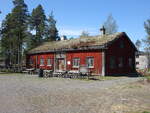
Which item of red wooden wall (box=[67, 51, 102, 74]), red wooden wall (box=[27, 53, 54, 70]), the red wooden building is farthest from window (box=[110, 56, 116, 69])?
red wooden wall (box=[27, 53, 54, 70])

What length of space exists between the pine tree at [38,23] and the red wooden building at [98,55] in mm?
22244

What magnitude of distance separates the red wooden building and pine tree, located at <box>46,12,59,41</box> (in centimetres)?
2662

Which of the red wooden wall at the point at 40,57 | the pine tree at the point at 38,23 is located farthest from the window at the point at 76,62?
the pine tree at the point at 38,23

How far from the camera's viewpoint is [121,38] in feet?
110

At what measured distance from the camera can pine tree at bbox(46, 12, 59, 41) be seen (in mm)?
65062

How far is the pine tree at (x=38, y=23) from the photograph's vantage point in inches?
2366

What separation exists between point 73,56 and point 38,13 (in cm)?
3101

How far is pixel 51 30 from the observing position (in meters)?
65.9

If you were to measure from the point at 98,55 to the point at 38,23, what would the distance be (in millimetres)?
34023

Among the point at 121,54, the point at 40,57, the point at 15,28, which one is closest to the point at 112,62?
the point at 121,54

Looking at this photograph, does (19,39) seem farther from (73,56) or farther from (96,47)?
(96,47)

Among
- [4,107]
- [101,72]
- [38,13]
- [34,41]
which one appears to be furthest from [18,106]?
[38,13]

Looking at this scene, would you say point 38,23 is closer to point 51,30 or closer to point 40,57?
point 51,30

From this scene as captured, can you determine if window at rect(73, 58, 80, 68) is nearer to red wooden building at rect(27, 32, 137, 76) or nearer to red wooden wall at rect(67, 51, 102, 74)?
red wooden building at rect(27, 32, 137, 76)
